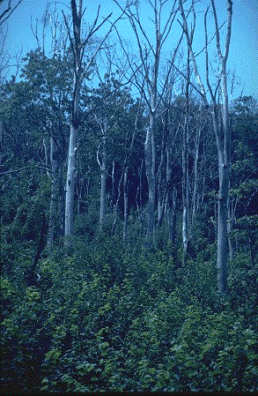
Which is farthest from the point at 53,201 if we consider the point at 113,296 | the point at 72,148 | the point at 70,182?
the point at 113,296

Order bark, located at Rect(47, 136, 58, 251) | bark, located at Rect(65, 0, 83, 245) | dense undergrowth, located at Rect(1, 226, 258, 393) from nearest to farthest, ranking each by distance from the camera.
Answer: dense undergrowth, located at Rect(1, 226, 258, 393), bark, located at Rect(47, 136, 58, 251), bark, located at Rect(65, 0, 83, 245)

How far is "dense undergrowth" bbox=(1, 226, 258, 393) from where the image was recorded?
449cm

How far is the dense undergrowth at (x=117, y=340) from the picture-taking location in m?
4.49

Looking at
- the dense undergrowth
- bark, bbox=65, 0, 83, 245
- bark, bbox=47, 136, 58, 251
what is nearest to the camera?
the dense undergrowth

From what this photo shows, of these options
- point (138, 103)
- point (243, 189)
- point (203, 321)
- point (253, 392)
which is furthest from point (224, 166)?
point (138, 103)

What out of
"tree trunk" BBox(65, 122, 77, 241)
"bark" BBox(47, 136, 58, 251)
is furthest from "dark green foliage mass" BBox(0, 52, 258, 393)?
"tree trunk" BBox(65, 122, 77, 241)

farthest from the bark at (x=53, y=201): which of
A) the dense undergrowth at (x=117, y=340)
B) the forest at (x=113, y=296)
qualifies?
the dense undergrowth at (x=117, y=340)

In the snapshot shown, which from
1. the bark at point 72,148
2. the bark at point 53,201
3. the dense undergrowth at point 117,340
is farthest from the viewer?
the bark at point 72,148

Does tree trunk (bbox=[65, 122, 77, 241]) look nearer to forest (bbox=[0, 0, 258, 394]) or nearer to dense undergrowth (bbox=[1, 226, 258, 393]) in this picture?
forest (bbox=[0, 0, 258, 394])

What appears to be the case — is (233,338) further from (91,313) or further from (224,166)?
(224,166)

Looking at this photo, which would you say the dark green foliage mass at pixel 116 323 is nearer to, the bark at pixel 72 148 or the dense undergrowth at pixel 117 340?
the dense undergrowth at pixel 117 340

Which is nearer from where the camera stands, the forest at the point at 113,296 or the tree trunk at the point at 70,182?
the forest at the point at 113,296

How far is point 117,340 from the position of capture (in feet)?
19.9

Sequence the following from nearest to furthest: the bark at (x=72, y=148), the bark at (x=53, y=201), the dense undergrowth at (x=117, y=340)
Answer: the dense undergrowth at (x=117, y=340)
the bark at (x=53, y=201)
the bark at (x=72, y=148)
